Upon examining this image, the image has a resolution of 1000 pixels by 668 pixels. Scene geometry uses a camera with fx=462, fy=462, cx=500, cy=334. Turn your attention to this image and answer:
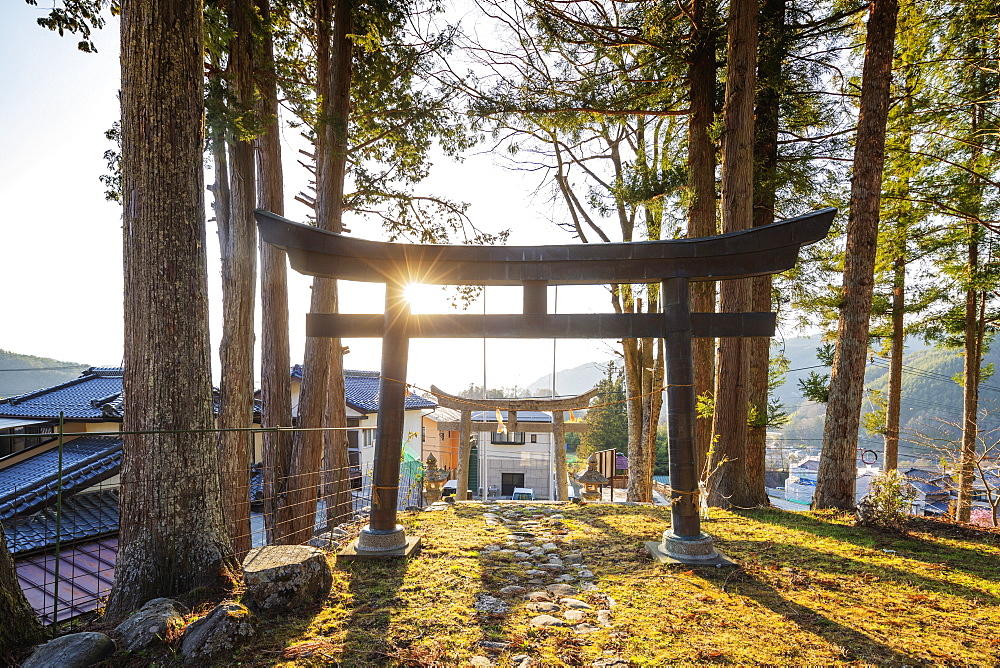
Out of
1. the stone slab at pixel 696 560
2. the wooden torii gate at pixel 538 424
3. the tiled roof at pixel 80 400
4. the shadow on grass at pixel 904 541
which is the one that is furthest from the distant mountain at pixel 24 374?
the shadow on grass at pixel 904 541

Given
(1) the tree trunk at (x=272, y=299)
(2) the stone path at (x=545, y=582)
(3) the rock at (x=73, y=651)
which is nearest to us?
(3) the rock at (x=73, y=651)

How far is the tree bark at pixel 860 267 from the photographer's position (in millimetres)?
5977

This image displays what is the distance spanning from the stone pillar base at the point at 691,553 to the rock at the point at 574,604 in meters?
1.08

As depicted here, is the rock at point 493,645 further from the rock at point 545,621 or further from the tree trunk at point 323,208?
the tree trunk at point 323,208

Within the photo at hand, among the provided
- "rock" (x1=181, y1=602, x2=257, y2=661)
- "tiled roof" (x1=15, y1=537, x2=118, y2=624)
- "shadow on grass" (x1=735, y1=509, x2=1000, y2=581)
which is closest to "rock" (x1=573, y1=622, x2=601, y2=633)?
"rock" (x1=181, y1=602, x2=257, y2=661)

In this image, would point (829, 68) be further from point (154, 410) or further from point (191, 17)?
point (154, 410)

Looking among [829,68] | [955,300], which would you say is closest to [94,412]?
[829,68]

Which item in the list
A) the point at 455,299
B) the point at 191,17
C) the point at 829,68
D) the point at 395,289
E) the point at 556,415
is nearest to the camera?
the point at 191,17

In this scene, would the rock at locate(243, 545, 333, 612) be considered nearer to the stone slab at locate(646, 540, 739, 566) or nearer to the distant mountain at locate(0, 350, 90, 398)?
the stone slab at locate(646, 540, 739, 566)

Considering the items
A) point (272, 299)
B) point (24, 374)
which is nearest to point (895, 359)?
point (272, 299)

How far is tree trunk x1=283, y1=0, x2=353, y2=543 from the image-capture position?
264 inches

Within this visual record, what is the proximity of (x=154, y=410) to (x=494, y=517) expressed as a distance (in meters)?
4.30

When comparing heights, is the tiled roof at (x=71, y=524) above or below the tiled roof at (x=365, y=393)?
below

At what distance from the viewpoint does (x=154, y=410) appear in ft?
10.5
